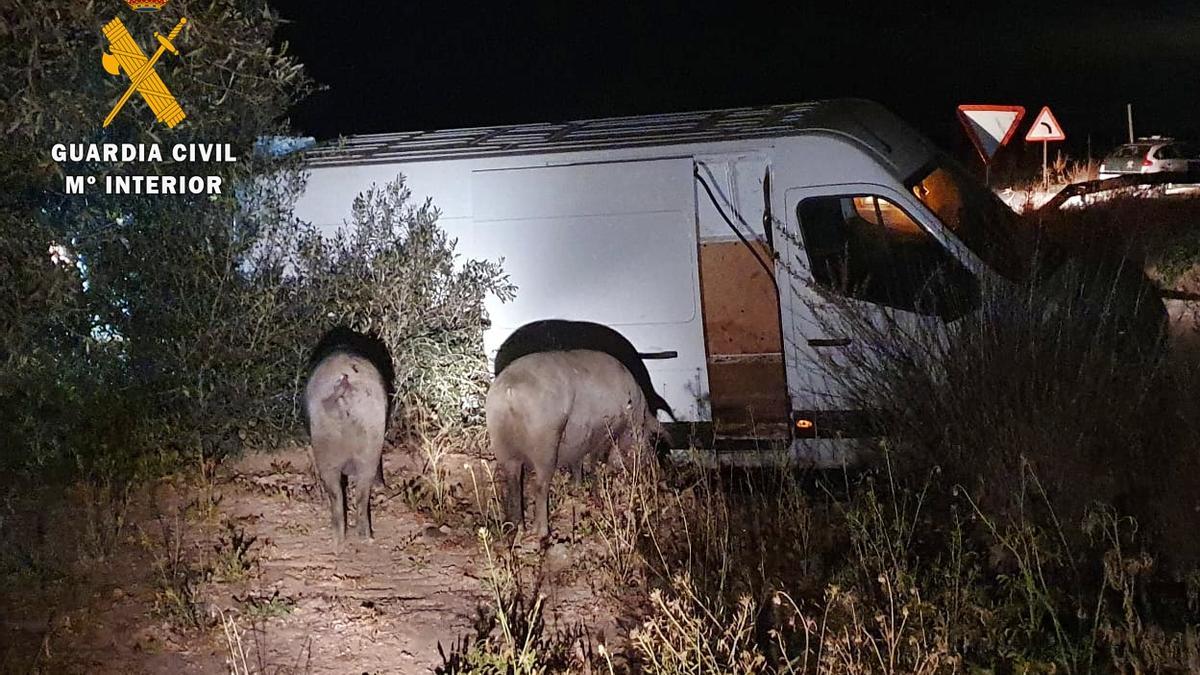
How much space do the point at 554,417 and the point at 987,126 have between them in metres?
4.16

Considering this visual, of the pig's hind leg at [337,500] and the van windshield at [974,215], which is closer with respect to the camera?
the pig's hind leg at [337,500]

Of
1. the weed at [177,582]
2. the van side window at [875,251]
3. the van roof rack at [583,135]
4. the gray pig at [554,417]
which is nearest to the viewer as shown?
the weed at [177,582]

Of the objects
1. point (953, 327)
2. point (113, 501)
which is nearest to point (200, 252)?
point (113, 501)

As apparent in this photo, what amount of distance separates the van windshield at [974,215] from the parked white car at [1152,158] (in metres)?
15.4

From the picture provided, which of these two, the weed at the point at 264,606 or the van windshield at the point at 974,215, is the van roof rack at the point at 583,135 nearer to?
the van windshield at the point at 974,215

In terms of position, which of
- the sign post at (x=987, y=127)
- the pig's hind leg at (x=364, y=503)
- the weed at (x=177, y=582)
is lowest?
the weed at (x=177, y=582)

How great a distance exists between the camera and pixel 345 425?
22.0 ft

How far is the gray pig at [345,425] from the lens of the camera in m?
6.67

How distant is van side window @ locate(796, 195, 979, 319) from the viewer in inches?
300

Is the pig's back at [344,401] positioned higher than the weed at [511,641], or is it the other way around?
the pig's back at [344,401]

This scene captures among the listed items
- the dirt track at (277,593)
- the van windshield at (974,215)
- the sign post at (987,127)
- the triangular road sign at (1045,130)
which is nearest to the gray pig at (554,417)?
the dirt track at (277,593)

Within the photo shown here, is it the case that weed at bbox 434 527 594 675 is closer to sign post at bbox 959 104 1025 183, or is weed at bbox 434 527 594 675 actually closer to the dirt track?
the dirt track

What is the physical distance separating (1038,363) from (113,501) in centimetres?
559

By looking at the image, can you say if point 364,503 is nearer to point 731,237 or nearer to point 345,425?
point 345,425
